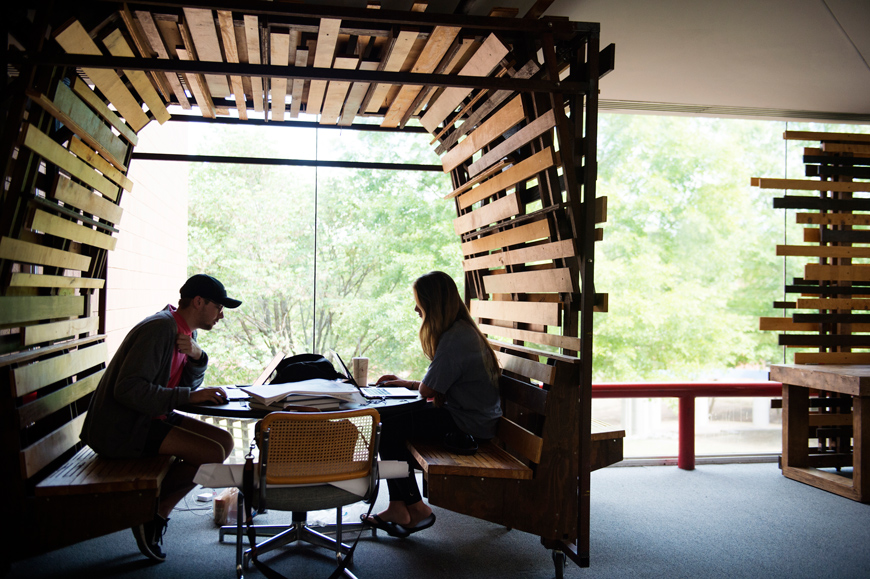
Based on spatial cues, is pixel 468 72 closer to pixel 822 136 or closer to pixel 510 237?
pixel 510 237

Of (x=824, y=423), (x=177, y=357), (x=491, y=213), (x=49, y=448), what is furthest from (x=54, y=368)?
(x=824, y=423)

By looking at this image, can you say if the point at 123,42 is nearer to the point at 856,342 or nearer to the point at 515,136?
the point at 515,136

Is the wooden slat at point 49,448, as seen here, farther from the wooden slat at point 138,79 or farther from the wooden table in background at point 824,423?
the wooden table in background at point 824,423

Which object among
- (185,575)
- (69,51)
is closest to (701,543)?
(185,575)

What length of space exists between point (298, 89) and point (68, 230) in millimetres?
1666

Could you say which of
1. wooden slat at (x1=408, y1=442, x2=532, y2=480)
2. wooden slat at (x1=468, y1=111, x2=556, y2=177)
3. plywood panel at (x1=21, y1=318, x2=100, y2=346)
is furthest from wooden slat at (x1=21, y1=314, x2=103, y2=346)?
wooden slat at (x1=468, y1=111, x2=556, y2=177)

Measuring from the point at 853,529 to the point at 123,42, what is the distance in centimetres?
523

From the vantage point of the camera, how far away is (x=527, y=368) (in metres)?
3.45

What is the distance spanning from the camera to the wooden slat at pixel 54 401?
2.74 metres

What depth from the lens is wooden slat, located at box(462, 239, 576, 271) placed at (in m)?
3.10

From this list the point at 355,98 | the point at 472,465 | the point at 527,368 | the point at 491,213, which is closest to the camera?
the point at 472,465

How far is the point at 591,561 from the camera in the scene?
3.40 meters

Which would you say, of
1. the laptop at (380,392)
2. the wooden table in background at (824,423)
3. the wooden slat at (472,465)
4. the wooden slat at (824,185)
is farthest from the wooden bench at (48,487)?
the wooden slat at (824,185)

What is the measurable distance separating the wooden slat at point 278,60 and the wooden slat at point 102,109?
3.07 feet
